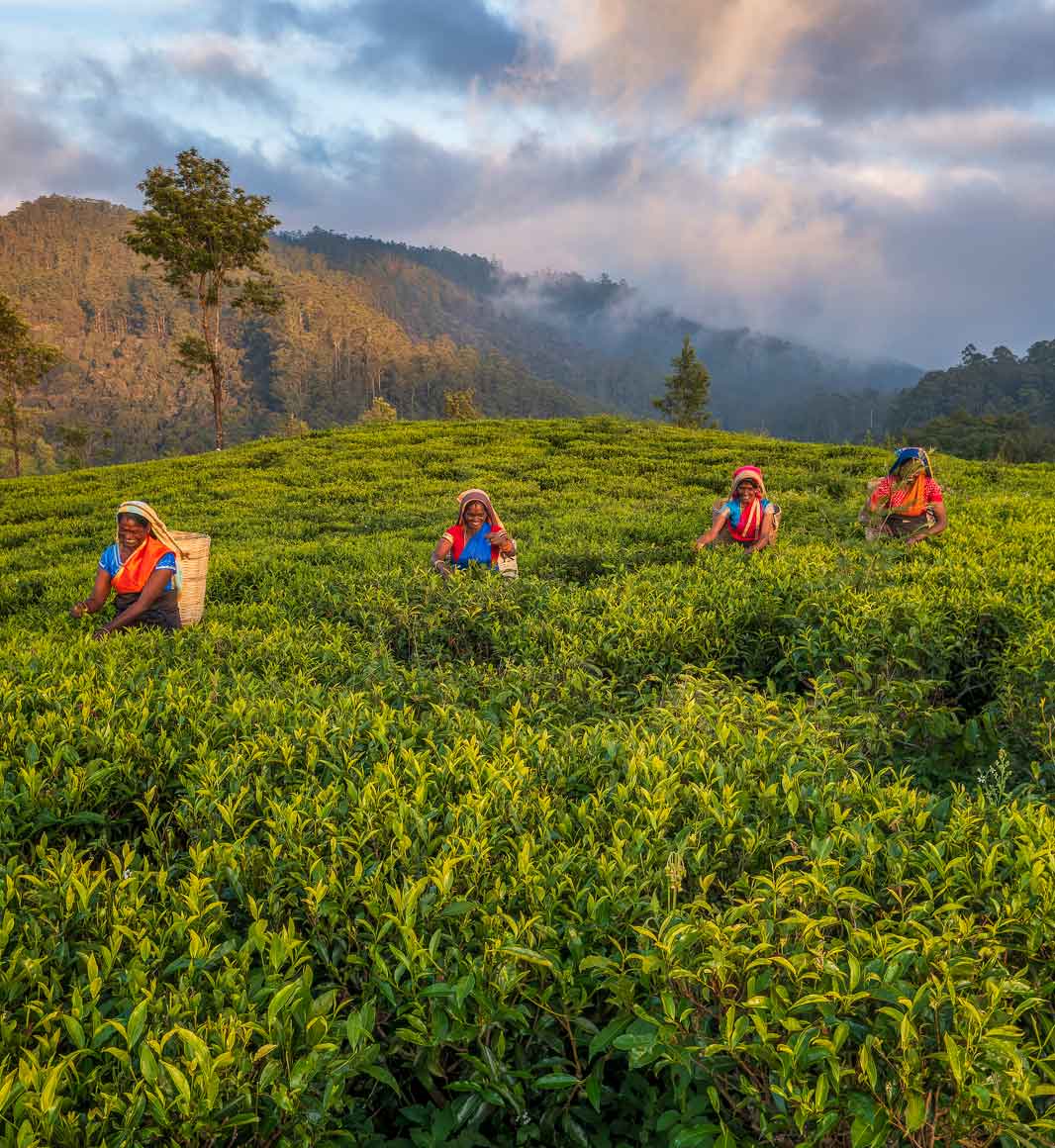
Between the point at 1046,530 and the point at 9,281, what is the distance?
240 metres

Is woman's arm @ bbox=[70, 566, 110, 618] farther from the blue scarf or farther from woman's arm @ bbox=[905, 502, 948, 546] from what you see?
woman's arm @ bbox=[905, 502, 948, 546]

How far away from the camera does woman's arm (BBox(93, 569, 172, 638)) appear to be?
5.41 m

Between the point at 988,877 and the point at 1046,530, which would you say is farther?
the point at 1046,530

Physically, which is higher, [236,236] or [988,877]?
[236,236]

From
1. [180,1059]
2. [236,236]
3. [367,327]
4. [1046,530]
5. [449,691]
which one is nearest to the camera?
[180,1059]

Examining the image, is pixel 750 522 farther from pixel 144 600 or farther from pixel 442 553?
pixel 144 600

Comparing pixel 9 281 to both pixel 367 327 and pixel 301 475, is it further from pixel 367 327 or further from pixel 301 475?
pixel 301 475

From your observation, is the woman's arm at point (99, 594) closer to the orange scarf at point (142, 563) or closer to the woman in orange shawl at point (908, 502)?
the orange scarf at point (142, 563)

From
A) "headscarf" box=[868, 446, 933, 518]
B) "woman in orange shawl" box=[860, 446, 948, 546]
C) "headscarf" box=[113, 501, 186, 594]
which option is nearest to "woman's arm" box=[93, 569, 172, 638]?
"headscarf" box=[113, 501, 186, 594]

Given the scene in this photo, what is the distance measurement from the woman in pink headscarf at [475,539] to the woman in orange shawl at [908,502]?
3.78 meters

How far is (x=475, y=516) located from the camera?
6793mm

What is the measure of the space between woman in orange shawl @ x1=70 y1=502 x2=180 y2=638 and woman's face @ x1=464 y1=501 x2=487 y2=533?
8.39 ft

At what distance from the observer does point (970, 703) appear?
4.43m

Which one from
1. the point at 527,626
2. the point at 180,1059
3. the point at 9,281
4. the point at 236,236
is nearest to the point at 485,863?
the point at 180,1059
